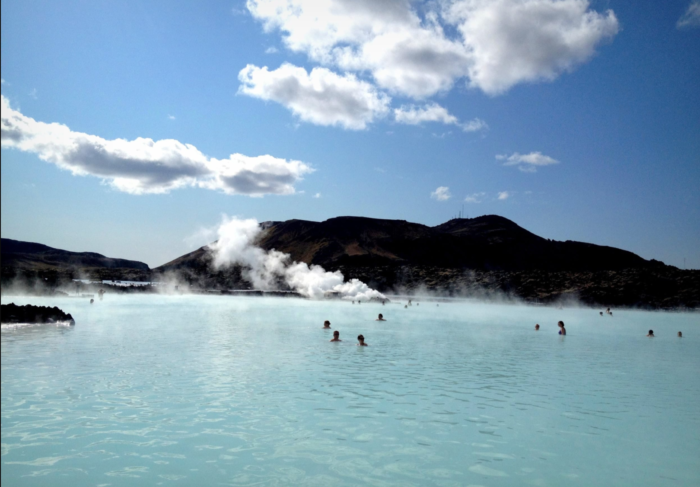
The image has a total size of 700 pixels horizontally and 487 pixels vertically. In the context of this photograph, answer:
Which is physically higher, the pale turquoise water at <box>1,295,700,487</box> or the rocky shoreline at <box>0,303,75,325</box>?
the rocky shoreline at <box>0,303,75,325</box>

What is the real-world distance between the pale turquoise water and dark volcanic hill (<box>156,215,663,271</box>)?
123271mm

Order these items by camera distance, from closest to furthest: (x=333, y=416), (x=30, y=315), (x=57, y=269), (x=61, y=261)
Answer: (x=333, y=416) → (x=30, y=315) → (x=57, y=269) → (x=61, y=261)

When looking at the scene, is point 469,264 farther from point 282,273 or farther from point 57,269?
point 57,269

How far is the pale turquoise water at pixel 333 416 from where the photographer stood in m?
7.46

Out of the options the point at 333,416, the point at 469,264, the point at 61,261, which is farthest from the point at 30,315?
the point at 469,264

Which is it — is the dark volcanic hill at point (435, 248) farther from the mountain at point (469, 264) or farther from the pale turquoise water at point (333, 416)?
the pale turquoise water at point (333, 416)

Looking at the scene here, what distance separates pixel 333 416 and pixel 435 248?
14450 cm

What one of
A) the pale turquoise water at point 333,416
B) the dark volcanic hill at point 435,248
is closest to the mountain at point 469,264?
the dark volcanic hill at point 435,248

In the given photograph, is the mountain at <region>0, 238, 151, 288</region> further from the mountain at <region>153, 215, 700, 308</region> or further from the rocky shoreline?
the rocky shoreline

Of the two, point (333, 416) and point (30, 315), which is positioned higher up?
point (30, 315)

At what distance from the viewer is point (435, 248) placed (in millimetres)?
152375

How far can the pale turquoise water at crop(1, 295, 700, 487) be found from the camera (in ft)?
24.5

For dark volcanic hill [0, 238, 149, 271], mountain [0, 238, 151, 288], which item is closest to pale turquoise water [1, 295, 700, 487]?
mountain [0, 238, 151, 288]

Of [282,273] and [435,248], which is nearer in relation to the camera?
[282,273]
